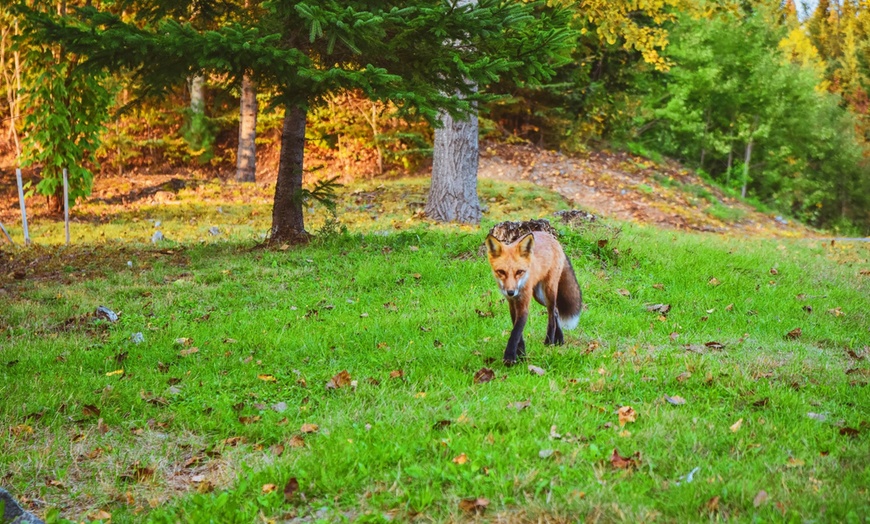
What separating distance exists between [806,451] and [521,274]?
220 centimetres

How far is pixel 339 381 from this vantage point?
18.0 ft

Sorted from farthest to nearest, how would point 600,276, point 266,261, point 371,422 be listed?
point 266,261
point 600,276
point 371,422

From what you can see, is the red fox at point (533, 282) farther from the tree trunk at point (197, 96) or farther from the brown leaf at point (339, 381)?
the tree trunk at point (197, 96)

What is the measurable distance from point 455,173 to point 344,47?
13.2 ft

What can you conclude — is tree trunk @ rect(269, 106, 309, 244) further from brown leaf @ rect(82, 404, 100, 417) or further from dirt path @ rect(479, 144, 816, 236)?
dirt path @ rect(479, 144, 816, 236)

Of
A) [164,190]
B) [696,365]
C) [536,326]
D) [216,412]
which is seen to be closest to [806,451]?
[696,365]

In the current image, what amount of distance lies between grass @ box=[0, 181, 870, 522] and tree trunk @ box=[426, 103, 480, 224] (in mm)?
3559

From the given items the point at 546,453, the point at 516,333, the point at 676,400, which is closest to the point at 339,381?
the point at 516,333

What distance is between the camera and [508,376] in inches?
209

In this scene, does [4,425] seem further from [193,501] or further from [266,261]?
[266,261]

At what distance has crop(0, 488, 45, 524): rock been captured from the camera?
328 cm

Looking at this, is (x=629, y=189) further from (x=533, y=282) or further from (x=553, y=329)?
(x=533, y=282)

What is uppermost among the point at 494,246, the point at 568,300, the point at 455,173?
the point at 455,173

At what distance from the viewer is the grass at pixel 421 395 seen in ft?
12.0
